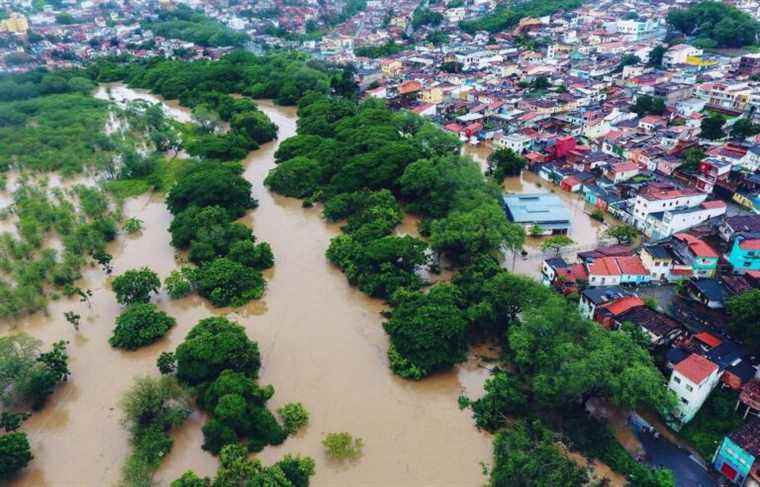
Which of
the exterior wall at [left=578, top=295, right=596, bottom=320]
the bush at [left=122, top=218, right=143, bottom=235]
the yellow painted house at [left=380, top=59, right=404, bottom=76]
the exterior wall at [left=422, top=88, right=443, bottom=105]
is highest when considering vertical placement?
the exterior wall at [left=578, top=295, right=596, bottom=320]

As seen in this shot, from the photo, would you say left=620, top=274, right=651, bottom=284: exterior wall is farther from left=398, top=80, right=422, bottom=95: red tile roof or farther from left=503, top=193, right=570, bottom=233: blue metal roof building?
left=398, top=80, right=422, bottom=95: red tile roof

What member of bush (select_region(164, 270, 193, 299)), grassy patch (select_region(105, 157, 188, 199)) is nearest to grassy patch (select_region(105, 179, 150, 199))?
grassy patch (select_region(105, 157, 188, 199))

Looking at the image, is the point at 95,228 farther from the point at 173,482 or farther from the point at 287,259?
the point at 173,482

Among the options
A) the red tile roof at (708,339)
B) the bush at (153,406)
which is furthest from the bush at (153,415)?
the red tile roof at (708,339)

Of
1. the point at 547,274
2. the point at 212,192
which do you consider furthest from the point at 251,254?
the point at 547,274

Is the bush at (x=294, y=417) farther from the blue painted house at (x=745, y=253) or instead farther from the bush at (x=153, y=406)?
the blue painted house at (x=745, y=253)

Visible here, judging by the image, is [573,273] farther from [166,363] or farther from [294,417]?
[166,363]
